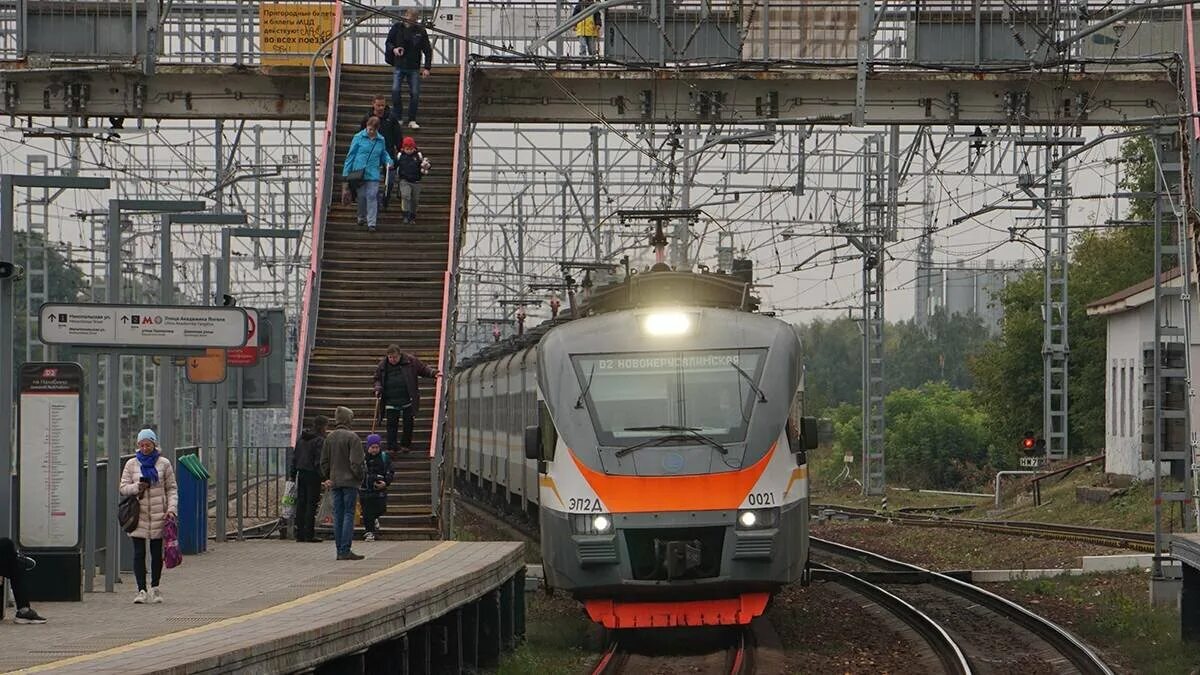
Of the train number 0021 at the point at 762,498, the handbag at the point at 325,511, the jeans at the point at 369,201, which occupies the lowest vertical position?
the handbag at the point at 325,511

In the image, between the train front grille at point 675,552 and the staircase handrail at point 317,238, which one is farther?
the staircase handrail at point 317,238

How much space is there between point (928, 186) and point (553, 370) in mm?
33336

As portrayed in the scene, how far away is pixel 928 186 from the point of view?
50531 millimetres

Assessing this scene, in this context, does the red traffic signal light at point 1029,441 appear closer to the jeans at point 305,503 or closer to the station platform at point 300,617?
the jeans at point 305,503

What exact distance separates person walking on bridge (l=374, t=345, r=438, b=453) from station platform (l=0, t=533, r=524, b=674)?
9.80ft

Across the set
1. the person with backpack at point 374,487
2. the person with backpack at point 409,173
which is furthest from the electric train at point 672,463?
the person with backpack at point 409,173

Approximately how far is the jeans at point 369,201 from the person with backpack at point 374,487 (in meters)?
6.78

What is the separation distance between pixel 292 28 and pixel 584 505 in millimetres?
20053

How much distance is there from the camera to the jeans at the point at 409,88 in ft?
97.7

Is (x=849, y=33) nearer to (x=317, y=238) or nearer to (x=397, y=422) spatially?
(x=317, y=238)

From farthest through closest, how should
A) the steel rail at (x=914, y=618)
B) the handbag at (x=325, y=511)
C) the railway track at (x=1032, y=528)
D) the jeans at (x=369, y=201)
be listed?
1. the railway track at (x=1032, y=528)
2. the jeans at (x=369, y=201)
3. the handbag at (x=325, y=511)
4. the steel rail at (x=914, y=618)

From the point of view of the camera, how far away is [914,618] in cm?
2111

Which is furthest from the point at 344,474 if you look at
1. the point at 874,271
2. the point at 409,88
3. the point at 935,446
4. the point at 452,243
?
the point at 935,446

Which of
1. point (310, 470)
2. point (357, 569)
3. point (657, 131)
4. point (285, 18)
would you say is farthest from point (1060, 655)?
point (285, 18)
